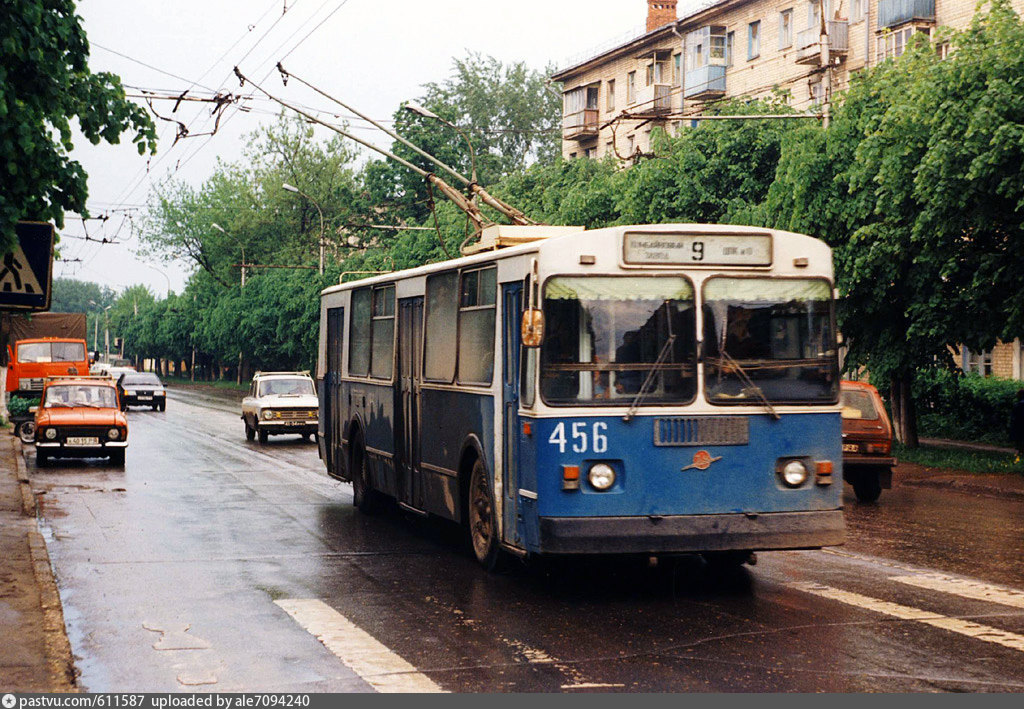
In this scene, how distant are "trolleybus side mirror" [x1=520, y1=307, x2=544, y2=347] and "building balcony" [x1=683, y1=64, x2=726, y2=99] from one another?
153 feet

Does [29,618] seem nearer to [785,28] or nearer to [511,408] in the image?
[511,408]

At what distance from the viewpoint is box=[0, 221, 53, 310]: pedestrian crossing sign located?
31.4ft

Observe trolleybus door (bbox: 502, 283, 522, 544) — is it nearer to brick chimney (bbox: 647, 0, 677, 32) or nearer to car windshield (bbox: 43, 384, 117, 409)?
car windshield (bbox: 43, 384, 117, 409)

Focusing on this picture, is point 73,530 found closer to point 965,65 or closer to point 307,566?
point 307,566

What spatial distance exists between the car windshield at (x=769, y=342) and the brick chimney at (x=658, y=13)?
5526 centimetres

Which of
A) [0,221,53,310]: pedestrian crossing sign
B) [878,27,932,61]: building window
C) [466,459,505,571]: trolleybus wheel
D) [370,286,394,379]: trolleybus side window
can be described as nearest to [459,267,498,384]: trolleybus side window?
[466,459,505,571]: trolleybus wheel

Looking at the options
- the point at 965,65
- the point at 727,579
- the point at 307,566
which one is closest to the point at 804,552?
the point at 727,579

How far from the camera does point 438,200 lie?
250 feet

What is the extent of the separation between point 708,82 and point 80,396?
1400 inches

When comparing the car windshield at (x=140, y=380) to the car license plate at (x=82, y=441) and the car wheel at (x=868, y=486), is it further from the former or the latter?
the car wheel at (x=868, y=486)

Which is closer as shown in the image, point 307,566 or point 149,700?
point 149,700

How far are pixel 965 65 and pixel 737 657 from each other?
1589 centimetres

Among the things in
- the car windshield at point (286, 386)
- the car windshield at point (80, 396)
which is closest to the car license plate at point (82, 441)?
the car windshield at point (80, 396)

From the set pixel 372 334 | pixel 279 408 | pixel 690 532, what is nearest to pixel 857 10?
pixel 279 408
